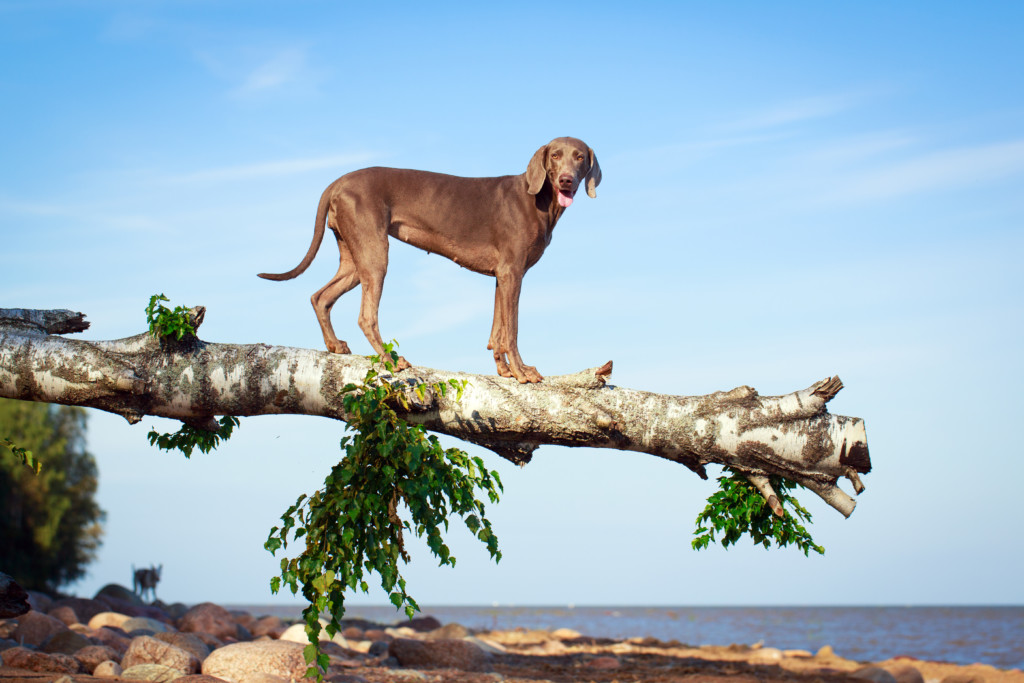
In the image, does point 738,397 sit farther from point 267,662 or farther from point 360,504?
point 267,662

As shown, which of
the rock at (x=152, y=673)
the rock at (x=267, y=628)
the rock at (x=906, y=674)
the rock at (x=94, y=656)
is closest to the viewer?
the rock at (x=152, y=673)

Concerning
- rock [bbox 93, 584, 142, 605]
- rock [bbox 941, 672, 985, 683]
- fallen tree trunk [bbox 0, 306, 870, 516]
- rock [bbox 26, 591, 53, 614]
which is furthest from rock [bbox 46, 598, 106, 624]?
rock [bbox 941, 672, 985, 683]

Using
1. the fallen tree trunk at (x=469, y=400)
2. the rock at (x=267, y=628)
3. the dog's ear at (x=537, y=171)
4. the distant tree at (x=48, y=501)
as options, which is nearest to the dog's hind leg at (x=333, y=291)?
the fallen tree trunk at (x=469, y=400)

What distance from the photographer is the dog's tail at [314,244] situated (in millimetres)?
7324

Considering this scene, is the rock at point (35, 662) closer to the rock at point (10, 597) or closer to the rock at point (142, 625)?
the rock at point (10, 597)

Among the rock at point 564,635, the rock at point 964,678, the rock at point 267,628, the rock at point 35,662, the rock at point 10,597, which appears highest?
the rock at point 10,597

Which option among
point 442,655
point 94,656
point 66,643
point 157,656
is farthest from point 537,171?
point 66,643

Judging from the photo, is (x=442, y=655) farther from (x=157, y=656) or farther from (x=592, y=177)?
(x=592, y=177)

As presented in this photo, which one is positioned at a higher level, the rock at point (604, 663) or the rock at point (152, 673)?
the rock at point (152, 673)

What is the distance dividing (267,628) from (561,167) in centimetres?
1217

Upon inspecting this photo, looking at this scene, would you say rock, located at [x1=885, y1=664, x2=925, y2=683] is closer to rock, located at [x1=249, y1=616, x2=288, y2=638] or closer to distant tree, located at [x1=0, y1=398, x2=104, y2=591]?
rock, located at [x1=249, y1=616, x2=288, y2=638]

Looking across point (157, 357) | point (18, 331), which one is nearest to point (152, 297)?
point (157, 357)

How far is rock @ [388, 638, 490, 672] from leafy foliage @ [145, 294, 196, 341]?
21.2ft

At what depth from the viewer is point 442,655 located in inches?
451
